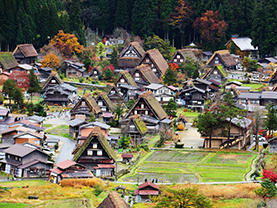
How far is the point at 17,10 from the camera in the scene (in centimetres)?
8294

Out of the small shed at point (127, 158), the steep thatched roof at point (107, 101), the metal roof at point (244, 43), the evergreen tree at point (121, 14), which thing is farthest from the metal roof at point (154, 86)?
the evergreen tree at point (121, 14)

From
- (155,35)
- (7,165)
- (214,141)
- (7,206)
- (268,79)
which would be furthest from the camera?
(155,35)

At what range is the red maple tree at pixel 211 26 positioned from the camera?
8900cm

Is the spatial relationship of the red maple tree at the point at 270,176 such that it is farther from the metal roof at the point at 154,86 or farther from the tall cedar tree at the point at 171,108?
the metal roof at the point at 154,86

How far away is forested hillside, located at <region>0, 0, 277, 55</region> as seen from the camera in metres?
82.8

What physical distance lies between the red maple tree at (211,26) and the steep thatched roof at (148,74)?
15.7 m

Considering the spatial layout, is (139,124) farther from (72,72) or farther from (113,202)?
(113,202)

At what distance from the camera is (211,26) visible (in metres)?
89.0

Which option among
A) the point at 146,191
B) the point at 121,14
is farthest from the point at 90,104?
the point at 121,14

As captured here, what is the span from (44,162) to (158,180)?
9.71 meters

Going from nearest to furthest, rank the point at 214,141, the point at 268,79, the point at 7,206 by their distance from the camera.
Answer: the point at 7,206
the point at 214,141
the point at 268,79

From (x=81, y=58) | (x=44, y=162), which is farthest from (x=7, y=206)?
(x=81, y=58)

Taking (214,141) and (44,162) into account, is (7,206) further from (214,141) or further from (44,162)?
(214,141)

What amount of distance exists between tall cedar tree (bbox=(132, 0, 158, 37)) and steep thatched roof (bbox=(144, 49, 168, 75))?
9.11 metres
